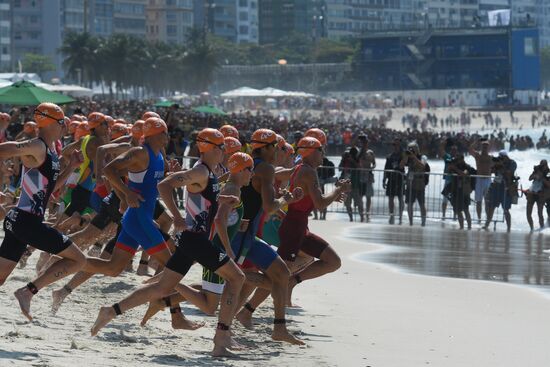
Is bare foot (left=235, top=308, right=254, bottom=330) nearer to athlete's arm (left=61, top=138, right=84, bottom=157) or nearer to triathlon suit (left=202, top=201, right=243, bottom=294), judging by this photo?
triathlon suit (left=202, top=201, right=243, bottom=294)

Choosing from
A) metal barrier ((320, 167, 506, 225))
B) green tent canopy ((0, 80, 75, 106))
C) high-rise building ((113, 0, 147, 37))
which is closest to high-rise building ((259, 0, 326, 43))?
high-rise building ((113, 0, 147, 37))

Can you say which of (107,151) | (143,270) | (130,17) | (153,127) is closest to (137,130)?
(107,151)

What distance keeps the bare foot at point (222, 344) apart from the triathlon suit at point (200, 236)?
46 centimetres

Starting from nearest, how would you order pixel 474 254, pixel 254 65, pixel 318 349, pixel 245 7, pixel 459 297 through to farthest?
pixel 318 349 < pixel 459 297 < pixel 474 254 < pixel 254 65 < pixel 245 7

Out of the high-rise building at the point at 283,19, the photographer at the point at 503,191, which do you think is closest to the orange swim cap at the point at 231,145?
the photographer at the point at 503,191

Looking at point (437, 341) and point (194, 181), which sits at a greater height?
point (194, 181)

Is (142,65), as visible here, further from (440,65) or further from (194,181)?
(194,181)

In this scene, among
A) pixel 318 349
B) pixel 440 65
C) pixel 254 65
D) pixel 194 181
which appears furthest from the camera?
pixel 254 65

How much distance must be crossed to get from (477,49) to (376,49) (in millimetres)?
12574

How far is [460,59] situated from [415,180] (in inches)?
5475

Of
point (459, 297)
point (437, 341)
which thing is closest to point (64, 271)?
point (437, 341)

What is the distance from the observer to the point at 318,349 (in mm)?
9406

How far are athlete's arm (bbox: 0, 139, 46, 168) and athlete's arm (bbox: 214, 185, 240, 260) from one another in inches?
45.4

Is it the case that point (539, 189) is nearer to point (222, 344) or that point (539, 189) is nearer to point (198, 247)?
point (222, 344)
